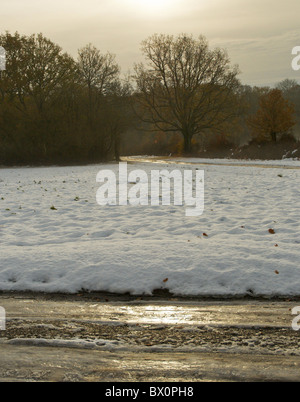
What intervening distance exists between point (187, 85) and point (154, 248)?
152 ft

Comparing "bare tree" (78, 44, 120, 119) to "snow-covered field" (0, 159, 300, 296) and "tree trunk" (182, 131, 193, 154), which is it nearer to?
"tree trunk" (182, 131, 193, 154)

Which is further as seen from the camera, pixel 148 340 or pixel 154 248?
pixel 154 248

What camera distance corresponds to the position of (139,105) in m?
53.1

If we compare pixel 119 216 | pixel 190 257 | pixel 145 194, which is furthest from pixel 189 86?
pixel 190 257

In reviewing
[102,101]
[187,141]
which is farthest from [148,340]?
[187,141]

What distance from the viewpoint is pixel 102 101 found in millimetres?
45500

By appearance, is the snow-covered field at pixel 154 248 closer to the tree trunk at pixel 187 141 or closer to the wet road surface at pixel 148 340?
the wet road surface at pixel 148 340

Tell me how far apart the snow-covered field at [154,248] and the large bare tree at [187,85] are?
128 ft

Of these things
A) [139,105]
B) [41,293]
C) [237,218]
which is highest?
[139,105]

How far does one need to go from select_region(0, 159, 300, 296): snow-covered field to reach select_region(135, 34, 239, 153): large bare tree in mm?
39119

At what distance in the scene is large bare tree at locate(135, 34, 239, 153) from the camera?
1906 inches

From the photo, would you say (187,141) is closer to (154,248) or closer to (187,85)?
(187,85)
